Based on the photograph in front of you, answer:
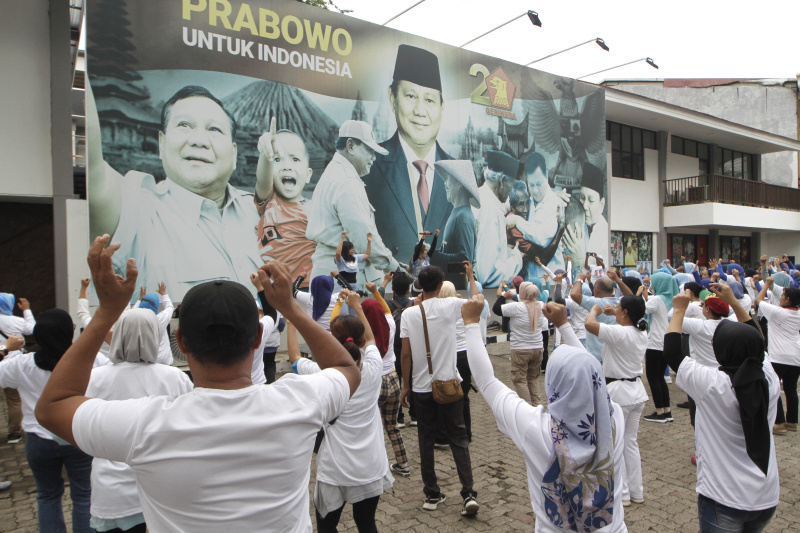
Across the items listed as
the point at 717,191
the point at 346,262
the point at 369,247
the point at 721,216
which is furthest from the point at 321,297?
the point at 717,191

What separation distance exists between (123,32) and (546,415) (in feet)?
32.3

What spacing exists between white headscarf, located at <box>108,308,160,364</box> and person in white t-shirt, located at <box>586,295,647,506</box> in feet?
11.7

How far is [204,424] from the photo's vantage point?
1.49m

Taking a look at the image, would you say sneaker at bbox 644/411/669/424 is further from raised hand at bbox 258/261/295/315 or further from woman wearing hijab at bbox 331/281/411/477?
raised hand at bbox 258/261/295/315

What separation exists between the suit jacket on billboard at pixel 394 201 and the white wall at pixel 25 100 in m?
6.29

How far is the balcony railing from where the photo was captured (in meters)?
21.3

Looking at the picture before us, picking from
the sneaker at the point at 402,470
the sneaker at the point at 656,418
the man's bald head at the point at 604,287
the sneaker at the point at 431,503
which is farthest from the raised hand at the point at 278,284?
the sneaker at the point at 656,418

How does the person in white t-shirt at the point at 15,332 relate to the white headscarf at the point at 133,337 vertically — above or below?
below

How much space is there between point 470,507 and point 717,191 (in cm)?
2149

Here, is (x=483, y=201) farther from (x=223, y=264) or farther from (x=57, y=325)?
(x=57, y=325)

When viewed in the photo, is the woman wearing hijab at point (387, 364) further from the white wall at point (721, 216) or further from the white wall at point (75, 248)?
the white wall at point (721, 216)

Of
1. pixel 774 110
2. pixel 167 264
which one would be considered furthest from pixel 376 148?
pixel 774 110

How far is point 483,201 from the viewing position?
14.7 meters

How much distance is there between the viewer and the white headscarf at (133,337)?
113 inches
